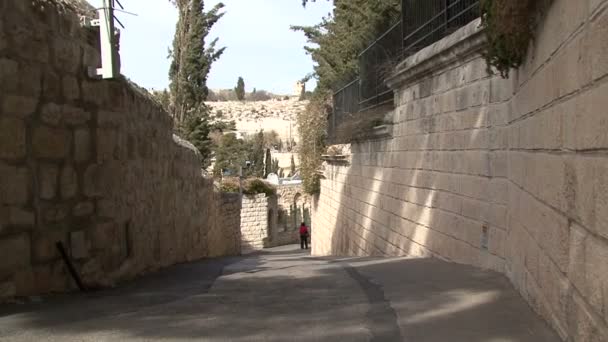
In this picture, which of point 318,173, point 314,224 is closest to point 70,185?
point 318,173

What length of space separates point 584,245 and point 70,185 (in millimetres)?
4884

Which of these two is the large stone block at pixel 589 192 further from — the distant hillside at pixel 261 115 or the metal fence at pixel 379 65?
the distant hillside at pixel 261 115

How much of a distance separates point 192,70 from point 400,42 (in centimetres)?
2126

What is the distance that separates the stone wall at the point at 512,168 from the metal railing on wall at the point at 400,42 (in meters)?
0.54

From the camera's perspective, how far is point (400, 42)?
11.3m

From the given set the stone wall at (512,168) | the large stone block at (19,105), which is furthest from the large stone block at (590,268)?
the large stone block at (19,105)

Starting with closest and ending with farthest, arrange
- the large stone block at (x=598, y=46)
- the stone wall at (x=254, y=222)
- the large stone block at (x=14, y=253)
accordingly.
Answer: the large stone block at (x=598, y=46) → the large stone block at (x=14, y=253) → the stone wall at (x=254, y=222)

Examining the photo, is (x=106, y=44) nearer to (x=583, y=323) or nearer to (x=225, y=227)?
(x=583, y=323)

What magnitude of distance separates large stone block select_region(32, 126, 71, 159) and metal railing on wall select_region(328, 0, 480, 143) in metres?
4.40

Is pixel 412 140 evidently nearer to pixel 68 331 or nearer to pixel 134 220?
pixel 134 220

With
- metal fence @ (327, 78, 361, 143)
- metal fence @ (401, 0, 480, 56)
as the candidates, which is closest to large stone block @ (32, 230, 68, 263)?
metal fence @ (401, 0, 480, 56)

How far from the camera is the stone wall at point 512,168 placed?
263 centimetres

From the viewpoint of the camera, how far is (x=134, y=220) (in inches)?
312

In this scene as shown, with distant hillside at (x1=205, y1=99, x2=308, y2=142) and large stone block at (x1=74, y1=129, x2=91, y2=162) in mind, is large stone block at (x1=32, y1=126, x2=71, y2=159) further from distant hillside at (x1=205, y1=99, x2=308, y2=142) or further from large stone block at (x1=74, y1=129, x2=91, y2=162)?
distant hillside at (x1=205, y1=99, x2=308, y2=142)
